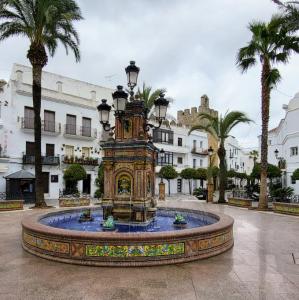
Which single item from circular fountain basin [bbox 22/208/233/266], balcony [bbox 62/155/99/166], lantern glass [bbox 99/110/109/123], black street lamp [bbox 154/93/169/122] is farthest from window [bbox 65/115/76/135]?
circular fountain basin [bbox 22/208/233/266]

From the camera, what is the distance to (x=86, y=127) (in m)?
32.2

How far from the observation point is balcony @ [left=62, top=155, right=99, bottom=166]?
30156 millimetres

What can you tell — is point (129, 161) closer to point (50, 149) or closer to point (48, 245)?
point (48, 245)

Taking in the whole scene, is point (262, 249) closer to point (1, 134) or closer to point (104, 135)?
point (1, 134)

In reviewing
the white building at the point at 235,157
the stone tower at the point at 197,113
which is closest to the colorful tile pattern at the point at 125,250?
the stone tower at the point at 197,113

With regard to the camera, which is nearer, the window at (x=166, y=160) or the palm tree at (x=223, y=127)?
the palm tree at (x=223, y=127)

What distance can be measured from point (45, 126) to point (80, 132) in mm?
3692

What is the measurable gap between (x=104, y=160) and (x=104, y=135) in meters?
23.4

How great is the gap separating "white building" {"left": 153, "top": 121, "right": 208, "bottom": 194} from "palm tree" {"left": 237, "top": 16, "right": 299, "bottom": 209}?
68.2ft

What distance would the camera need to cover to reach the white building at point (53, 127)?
26828mm

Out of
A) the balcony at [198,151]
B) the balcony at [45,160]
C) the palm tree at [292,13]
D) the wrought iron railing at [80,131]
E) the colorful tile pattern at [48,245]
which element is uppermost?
the palm tree at [292,13]

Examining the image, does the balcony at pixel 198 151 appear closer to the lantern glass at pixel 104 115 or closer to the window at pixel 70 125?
the window at pixel 70 125

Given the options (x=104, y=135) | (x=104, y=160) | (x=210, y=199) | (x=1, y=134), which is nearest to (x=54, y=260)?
(x=104, y=160)

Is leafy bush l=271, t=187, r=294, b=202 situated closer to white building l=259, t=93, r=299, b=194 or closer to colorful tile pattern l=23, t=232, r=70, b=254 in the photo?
white building l=259, t=93, r=299, b=194
